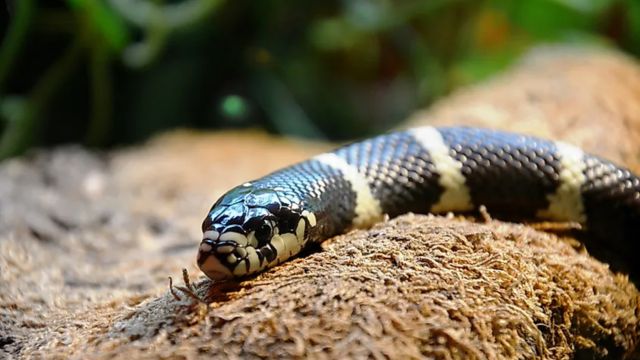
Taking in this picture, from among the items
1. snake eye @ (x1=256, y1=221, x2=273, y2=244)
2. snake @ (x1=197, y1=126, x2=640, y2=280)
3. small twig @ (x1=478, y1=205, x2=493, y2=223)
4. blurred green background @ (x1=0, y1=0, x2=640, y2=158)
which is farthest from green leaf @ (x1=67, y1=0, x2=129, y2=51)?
small twig @ (x1=478, y1=205, x2=493, y2=223)

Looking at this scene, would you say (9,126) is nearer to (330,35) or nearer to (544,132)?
(330,35)

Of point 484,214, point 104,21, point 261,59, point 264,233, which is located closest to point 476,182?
point 484,214

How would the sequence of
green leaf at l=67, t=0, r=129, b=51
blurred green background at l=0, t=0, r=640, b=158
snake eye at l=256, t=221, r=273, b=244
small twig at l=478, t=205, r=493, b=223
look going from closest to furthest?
snake eye at l=256, t=221, r=273, b=244 → small twig at l=478, t=205, r=493, b=223 → green leaf at l=67, t=0, r=129, b=51 → blurred green background at l=0, t=0, r=640, b=158

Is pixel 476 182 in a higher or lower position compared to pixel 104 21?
lower

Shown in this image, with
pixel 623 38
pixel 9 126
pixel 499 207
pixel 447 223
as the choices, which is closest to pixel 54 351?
pixel 447 223

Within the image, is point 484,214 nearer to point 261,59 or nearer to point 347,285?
point 347,285

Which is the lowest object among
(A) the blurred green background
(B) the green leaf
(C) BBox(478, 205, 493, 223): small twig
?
(C) BBox(478, 205, 493, 223): small twig

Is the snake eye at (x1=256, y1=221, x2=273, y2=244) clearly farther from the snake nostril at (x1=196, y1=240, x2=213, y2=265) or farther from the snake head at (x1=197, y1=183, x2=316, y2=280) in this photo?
the snake nostril at (x1=196, y1=240, x2=213, y2=265)
